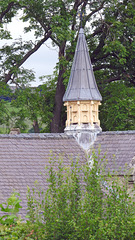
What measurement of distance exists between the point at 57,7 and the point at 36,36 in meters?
2.34

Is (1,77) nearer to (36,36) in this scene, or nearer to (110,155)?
(36,36)

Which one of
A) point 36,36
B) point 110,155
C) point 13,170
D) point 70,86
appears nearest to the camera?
point 13,170

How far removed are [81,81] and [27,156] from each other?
157 inches

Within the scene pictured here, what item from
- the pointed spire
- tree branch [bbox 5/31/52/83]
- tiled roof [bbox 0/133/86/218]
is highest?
tree branch [bbox 5/31/52/83]

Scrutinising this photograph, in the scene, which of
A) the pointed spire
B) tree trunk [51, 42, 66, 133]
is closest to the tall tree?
tree trunk [51, 42, 66, 133]

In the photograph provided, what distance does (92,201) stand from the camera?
27.0 ft

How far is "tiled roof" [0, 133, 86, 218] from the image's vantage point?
13.5 m

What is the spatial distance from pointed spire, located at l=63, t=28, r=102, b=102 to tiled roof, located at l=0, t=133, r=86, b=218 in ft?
6.12

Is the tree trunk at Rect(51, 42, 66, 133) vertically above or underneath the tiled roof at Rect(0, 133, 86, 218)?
above

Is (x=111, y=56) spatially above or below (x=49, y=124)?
above

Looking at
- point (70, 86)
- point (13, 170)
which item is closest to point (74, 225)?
point (13, 170)

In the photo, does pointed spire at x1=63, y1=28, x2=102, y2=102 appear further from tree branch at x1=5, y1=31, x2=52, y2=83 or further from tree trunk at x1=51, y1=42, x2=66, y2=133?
tree branch at x1=5, y1=31, x2=52, y2=83

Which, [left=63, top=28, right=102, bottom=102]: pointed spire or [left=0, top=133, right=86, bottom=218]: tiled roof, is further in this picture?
[left=63, top=28, right=102, bottom=102]: pointed spire

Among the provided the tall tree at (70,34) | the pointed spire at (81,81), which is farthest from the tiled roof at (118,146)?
the tall tree at (70,34)
